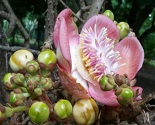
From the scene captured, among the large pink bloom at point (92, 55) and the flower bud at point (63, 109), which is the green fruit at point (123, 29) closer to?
the large pink bloom at point (92, 55)

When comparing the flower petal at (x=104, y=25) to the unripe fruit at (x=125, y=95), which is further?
the flower petal at (x=104, y=25)

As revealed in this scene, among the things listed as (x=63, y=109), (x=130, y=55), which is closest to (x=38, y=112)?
(x=63, y=109)

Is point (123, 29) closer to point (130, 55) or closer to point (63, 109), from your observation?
point (130, 55)

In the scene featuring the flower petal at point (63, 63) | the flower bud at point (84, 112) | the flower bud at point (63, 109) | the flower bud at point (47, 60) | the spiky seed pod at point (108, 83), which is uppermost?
the flower bud at point (47, 60)

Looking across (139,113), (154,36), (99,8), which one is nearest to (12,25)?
(99,8)

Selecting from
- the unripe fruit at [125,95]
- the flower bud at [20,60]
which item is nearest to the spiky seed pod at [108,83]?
the unripe fruit at [125,95]

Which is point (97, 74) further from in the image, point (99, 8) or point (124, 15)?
point (124, 15)

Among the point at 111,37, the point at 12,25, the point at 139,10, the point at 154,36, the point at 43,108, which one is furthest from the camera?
the point at 154,36

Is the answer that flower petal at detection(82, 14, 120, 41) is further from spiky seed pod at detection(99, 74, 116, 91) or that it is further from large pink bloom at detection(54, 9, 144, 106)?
spiky seed pod at detection(99, 74, 116, 91)
